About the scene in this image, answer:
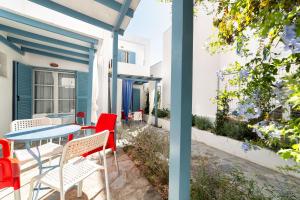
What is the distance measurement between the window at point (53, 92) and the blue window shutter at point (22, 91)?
1.34ft

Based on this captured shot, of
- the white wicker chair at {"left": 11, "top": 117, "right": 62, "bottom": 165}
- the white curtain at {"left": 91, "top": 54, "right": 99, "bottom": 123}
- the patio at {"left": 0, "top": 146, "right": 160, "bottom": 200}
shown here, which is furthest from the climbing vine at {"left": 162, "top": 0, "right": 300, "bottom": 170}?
the white curtain at {"left": 91, "top": 54, "right": 99, "bottom": 123}

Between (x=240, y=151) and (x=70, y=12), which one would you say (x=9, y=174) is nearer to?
(x=70, y=12)

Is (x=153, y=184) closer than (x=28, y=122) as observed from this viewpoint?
Yes

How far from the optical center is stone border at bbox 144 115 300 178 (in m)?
3.48

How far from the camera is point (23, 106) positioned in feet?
17.6

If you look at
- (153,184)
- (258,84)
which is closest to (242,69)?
(258,84)

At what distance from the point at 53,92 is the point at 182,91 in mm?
6778

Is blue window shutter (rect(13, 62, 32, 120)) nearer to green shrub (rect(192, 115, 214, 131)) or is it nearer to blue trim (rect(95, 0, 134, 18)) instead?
blue trim (rect(95, 0, 134, 18))

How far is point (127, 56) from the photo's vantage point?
12383 mm

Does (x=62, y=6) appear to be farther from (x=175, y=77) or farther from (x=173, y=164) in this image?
(x=173, y=164)

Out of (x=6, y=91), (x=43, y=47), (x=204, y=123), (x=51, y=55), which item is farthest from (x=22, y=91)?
(x=204, y=123)

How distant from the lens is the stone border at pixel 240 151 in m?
3.48

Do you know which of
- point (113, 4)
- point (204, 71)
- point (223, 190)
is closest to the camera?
point (223, 190)

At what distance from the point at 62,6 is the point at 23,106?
383 cm
